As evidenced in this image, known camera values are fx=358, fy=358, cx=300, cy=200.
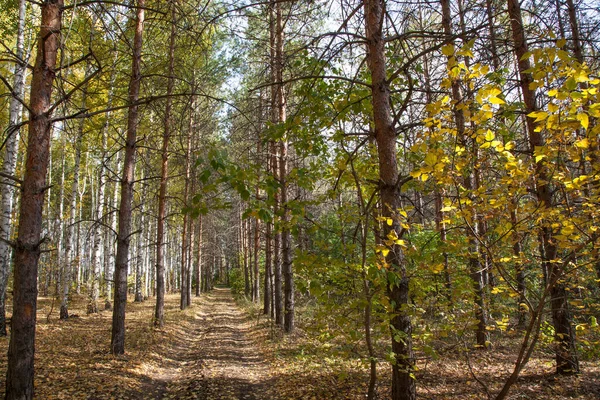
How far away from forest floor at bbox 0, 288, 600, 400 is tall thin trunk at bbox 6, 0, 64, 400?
224cm

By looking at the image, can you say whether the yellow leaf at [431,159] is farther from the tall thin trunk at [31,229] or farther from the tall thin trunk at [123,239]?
the tall thin trunk at [123,239]

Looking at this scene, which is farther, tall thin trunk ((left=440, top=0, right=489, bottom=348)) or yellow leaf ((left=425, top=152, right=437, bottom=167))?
tall thin trunk ((left=440, top=0, right=489, bottom=348))

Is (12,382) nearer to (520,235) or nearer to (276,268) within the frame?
(520,235)

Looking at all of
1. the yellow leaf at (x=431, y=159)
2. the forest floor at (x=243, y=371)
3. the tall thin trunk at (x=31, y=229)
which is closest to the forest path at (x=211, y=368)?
the forest floor at (x=243, y=371)

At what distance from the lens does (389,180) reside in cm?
349

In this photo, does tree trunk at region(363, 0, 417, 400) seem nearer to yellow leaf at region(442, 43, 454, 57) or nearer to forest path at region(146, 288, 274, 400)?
yellow leaf at region(442, 43, 454, 57)

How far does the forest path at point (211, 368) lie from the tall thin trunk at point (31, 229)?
3.04m

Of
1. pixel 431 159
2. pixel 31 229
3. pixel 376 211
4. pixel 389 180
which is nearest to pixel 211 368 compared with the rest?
pixel 31 229

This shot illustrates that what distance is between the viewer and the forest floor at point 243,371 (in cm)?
563

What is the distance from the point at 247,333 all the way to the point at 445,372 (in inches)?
287

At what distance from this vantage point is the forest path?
6.16m

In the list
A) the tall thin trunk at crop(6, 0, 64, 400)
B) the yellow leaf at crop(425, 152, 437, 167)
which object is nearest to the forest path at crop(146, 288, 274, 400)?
the tall thin trunk at crop(6, 0, 64, 400)

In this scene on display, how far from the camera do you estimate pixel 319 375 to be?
22.4 ft

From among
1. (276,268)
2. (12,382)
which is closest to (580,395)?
A: (12,382)
